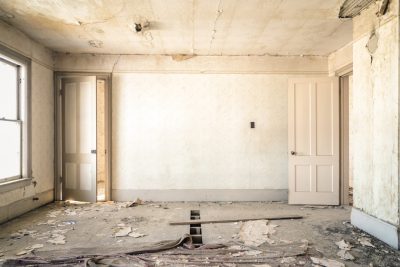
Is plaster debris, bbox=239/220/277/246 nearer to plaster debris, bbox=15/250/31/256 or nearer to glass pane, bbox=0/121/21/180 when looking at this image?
plaster debris, bbox=15/250/31/256

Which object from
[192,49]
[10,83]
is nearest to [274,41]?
[192,49]

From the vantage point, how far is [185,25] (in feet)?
13.9

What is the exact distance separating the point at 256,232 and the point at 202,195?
2062 mm

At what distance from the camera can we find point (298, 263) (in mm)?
2828

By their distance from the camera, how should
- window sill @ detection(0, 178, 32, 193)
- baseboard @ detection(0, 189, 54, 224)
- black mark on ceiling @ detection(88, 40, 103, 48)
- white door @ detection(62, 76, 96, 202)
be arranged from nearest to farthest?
1. window sill @ detection(0, 178, 32, 193)
2. baseboard @ detection(0, 189, 54, 224)
3. black mark on ceiling @ detection(88, 40, 103, 48)
4. white door @ detection(62, 76, 96, 202)

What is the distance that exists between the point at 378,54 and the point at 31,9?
4.41 metres

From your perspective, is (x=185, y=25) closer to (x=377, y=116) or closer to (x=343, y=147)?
(x=377, y=116)

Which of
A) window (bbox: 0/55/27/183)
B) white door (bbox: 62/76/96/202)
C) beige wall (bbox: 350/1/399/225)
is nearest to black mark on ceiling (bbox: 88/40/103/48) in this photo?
white door (bbox: 62/76/96/202)

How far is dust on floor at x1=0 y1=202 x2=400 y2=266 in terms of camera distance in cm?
291

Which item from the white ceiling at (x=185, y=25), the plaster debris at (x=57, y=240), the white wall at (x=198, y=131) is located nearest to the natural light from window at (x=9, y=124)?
the white ceiling at (x=185, y=25)

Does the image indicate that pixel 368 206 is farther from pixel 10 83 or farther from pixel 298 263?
pixel 10 83

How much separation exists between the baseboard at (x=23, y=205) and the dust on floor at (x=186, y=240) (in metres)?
0.12

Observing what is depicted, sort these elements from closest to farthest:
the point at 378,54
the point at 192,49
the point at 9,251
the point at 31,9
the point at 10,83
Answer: the point at 9,251 < the point at 378,54 < the point at 31,9 < the point at 10,83 < the point at 192,49

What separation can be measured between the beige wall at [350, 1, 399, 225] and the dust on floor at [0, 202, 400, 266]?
545mm
